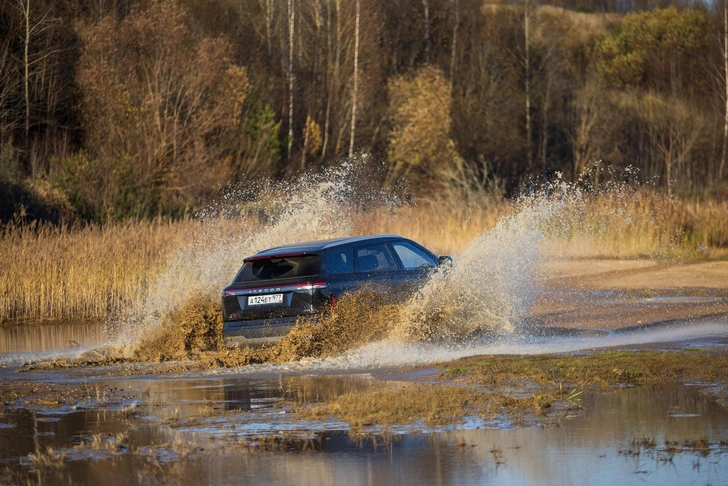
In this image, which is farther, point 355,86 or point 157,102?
point 355,86

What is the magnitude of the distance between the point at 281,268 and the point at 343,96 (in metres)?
43.9

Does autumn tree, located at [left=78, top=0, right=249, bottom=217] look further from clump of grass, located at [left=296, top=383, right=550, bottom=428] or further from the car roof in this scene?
clump of grass, located at [left=296, top=383, right=550, bottom=428]

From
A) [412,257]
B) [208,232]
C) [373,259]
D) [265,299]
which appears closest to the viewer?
[265,299]

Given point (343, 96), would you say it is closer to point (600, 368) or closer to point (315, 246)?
point (315, 246)

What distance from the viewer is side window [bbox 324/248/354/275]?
14.4 metres

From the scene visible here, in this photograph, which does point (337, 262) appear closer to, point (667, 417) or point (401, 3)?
point (667, 417)

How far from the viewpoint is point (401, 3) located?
217ft

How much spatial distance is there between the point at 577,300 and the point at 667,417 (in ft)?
43.8

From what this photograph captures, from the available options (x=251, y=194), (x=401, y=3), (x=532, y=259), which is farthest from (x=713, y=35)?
(x=532, y=259)

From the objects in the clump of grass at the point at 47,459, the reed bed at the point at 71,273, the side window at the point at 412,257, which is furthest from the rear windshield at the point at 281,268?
the reed bed at the point at 71,273

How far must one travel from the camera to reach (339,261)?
47.8 feet

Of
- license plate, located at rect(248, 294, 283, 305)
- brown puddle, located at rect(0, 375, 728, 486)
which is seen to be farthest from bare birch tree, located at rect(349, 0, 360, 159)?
brown puddle, located at rect(0, 375, 728, 486)

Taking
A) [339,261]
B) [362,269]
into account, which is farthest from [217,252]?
[339,261]

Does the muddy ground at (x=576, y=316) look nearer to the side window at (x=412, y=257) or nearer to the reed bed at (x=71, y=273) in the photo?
the side window at (x=412, y=257)
